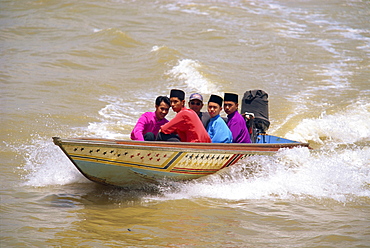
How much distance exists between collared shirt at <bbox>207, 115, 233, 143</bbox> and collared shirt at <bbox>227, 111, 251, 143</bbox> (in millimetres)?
218

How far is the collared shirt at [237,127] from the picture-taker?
670 cm

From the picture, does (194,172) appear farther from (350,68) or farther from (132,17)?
(132,17)

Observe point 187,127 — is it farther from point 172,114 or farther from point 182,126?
point 172,114

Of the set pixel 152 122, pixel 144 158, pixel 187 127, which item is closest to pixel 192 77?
pixel 152 122

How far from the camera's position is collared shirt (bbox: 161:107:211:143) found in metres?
5.86

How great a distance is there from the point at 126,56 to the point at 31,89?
4737 millimetres

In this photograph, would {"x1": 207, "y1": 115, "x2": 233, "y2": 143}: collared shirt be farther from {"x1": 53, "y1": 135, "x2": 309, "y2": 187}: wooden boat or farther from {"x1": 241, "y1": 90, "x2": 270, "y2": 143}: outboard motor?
{"x1": 241, "y1": 90, "x2": 270, "y2": 143}: outboard motor

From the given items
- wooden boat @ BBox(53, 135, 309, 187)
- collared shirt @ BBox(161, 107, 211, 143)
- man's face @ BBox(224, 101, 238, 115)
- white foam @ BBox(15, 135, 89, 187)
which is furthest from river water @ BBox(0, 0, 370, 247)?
man's face @ BBox(224, 101, 238, 115)

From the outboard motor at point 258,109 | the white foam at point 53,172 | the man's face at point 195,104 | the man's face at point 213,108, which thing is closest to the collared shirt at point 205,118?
the man's face at point 195,104

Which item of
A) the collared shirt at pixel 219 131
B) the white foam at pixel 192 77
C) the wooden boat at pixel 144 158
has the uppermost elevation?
the white foam at pixel 192 77

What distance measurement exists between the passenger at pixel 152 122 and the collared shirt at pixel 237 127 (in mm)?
1013

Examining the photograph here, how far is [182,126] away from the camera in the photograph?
19.5 ft

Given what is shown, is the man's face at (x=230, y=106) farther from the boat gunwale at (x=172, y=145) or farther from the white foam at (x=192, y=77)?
the white foam at (x=192, y=77)

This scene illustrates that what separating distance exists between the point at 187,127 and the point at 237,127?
1033 mm
